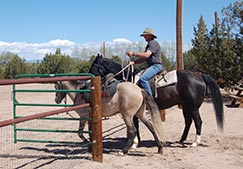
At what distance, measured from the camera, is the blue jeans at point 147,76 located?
22.1ft

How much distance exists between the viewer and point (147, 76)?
6738 mm

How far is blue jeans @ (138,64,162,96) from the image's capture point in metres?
6.72

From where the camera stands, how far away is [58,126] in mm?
9195

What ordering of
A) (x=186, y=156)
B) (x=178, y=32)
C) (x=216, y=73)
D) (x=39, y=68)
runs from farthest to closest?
(x=39, y=68)
(x=216, y=73)
(x=178, y=32)
(x=186, y=156)

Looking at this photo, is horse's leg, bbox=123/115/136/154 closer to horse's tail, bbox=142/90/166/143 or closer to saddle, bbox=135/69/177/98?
horse's tail, bbox=142/90/166/143

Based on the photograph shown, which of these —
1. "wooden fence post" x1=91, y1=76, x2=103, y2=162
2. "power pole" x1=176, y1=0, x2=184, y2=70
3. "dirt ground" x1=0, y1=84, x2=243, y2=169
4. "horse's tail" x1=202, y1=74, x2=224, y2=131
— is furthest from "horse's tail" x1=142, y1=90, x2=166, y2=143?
"power pole" x1=176, y1=0, x2=184, y2=70

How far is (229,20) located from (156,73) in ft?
33.5

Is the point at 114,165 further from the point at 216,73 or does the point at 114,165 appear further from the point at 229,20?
the point at 229,20

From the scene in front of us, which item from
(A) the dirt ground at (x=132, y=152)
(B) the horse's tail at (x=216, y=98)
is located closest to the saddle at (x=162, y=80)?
(B) the horse's tail at (x=216, y=98)

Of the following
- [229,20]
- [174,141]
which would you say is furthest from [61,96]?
[229,20]

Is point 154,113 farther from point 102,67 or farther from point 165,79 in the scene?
point 102,67

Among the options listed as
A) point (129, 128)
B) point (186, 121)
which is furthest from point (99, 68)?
point (186, 121)

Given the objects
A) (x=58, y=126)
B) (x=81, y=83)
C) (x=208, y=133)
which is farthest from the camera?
(x=58, y=126)

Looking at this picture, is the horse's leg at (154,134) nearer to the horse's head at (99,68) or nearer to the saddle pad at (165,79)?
the saddle pad at (165,79)
